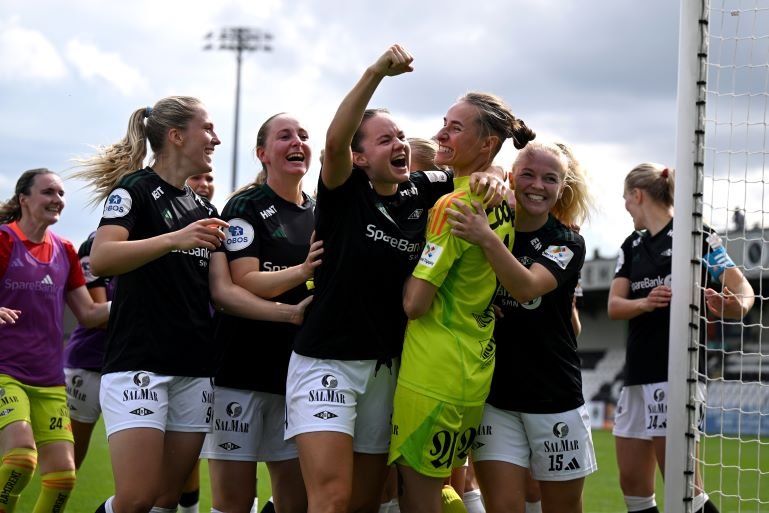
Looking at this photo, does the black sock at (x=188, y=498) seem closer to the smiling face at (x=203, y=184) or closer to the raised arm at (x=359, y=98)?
the smiling face at (x=203, y=184)

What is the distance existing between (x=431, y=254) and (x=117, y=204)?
163 centimetres

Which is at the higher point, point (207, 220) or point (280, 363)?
point (207, 220)

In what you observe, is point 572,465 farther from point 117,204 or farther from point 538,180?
point 117,204

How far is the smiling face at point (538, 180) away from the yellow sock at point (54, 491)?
11.3 ft

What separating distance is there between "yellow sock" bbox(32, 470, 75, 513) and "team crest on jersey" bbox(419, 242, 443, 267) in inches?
125

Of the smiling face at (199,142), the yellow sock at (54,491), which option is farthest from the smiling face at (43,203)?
the smiling face at (199,142)

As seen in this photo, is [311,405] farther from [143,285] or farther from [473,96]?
[473,96]

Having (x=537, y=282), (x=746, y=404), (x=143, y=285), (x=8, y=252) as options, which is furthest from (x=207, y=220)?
(x=746, y=404)

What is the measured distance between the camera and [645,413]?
679 centimetres

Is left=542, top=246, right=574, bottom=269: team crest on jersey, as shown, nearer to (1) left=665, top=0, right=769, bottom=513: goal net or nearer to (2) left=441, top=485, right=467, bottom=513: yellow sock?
(1) left=665, top=0, right=769, bottom=513: goal net

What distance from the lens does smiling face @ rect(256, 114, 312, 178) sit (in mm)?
5305

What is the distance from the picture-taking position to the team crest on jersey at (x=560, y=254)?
15.6ft

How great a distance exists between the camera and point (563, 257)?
4.78 meters

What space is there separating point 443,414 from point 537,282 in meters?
0.75
